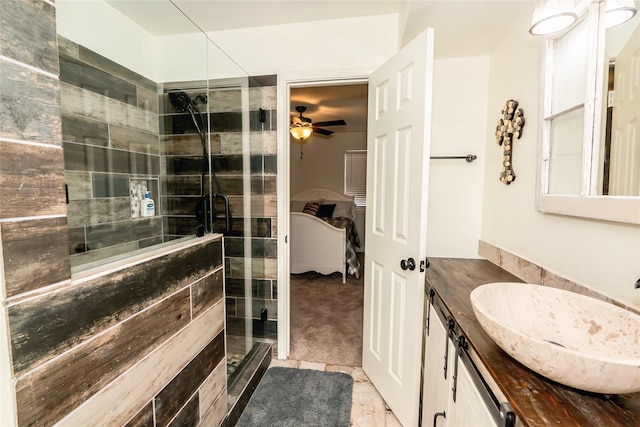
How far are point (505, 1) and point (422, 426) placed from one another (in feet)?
7.12

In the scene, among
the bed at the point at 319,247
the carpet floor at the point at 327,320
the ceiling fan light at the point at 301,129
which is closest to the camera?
the carpet floor at the point at 327,320

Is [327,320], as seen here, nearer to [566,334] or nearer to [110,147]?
[566,334]

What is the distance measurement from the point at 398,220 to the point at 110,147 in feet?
6.71

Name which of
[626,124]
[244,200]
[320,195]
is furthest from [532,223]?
[320,195]

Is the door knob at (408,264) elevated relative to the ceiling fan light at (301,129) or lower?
lower

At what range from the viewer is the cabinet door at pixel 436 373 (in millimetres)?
1097

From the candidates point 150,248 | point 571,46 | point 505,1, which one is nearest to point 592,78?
point 571,46

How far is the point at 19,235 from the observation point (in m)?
0.62

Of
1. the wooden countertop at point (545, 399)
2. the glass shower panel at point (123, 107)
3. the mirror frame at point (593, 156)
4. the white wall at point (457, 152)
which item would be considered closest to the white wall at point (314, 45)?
the glass shower panel at point (123, 107)

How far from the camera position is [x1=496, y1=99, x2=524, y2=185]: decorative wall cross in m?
1.54

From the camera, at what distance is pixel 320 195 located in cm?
600

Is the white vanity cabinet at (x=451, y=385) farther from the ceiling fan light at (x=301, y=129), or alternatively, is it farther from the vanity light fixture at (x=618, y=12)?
the ceiling fan light at (x=301, y=129)

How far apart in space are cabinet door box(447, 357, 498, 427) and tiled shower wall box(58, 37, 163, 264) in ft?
4.44

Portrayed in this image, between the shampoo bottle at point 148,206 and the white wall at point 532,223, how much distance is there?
7.54ft
